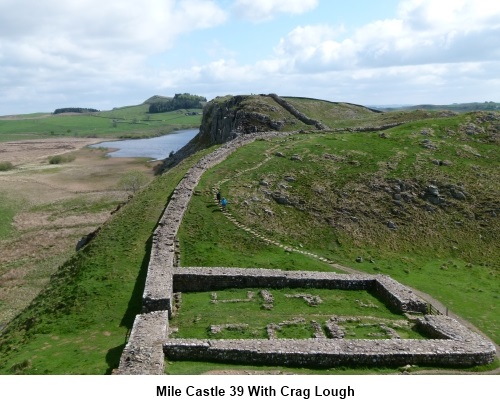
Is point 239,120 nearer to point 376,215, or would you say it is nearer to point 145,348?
point 376,215

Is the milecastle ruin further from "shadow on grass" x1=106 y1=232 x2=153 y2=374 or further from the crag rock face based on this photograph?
the crag rock face

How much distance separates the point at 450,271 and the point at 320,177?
1822 cm

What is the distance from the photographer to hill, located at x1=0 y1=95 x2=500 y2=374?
2944cm

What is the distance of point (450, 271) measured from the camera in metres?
40.9

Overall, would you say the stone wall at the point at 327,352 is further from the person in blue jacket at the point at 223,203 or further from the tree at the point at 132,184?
the tree at the point at 132,184

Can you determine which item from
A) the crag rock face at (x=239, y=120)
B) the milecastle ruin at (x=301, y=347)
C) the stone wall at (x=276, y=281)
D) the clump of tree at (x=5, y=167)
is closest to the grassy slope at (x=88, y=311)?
the milecastle ruin at (x=301, y=347)

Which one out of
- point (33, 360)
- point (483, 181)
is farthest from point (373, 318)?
point (483, 181)

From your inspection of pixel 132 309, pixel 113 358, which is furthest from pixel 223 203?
pixel 113 358

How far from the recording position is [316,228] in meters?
45.2

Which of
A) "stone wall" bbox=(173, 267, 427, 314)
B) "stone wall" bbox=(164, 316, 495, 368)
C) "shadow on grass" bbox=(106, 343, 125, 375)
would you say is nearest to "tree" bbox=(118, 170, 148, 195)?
"stone wall" bbox=(173, 267, 427, 314)

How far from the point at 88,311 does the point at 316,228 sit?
23764mm

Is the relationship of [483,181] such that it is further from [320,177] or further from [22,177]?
[22,177]

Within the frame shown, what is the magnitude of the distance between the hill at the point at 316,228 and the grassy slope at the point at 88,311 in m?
0.11

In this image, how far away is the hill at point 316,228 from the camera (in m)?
29.4
